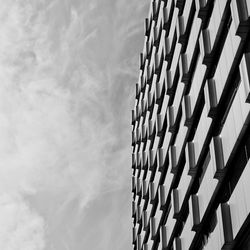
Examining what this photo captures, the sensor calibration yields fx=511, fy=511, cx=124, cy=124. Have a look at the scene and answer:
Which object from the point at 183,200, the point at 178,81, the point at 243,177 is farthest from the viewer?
the point at 178,81

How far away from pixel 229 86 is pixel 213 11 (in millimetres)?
4763

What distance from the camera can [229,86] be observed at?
843 inches

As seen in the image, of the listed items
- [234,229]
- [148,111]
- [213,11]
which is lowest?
[234,229]

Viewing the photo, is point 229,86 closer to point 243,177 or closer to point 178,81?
point 243,177

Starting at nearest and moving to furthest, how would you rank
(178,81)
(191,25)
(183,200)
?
(183,200) → (191,25) → (178,81)

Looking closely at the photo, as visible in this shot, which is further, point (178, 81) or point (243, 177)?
point (178, 81)

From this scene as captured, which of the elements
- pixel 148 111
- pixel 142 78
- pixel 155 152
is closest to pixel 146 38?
pixel 142 78

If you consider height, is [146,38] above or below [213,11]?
above

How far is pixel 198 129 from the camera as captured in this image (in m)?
25.5

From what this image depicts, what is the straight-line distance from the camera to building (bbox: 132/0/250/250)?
762 inches

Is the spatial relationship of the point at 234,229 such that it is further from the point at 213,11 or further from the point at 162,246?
the point at 162,246

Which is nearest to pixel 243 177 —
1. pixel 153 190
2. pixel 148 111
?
pixel 153 190

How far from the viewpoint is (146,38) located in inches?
1916

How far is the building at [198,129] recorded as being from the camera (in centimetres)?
1934
